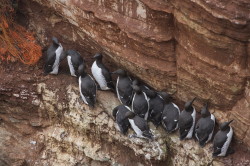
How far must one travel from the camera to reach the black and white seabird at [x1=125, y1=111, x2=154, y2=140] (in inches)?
424

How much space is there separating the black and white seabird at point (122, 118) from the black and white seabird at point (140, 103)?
0.70ft

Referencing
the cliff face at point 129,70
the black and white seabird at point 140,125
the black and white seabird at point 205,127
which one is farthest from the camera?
the black and white seabird at point 140,125

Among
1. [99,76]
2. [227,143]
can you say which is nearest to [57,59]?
[99,76]

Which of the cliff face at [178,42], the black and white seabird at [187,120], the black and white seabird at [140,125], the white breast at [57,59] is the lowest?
the black and white seabird at [140,125]

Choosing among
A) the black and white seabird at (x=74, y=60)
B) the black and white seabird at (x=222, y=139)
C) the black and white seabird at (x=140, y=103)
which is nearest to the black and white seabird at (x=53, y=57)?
the black and white seabird at (x=74, y=60)

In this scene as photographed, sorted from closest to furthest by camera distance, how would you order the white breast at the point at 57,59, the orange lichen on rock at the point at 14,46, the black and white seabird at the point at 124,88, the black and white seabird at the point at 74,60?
the black and white seabird at the point at 124,88
the black and white seabird at the point at 74,60
the white breast at the point at 57,59
the orange lichen on rock at the point at 14,46

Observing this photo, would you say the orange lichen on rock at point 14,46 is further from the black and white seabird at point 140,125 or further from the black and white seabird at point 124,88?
the black and white seabird at point 140,125

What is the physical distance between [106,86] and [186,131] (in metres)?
2.28

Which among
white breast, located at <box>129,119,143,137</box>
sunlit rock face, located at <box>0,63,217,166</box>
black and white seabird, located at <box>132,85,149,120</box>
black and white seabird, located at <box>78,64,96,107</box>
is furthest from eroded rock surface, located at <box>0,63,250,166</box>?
black and white seabird, located at <box>132,85,149,120</box>

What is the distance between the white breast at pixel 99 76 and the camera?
11.5 meters

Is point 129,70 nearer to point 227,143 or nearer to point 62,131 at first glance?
point 62,131

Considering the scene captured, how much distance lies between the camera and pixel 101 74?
37.8 feet

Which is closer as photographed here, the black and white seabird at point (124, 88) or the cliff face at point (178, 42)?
the cliff face at point (178, 42)

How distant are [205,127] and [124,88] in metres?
2.07
